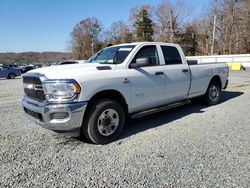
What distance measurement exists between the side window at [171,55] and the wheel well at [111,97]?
1641 millimetres

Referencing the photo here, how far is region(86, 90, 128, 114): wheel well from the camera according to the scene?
3842mm

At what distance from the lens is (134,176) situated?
115 inches

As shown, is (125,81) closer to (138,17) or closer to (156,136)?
(156,136)

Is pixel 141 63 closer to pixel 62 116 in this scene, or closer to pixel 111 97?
pixel 111 97

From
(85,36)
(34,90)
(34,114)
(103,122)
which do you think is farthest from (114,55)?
(85,36)

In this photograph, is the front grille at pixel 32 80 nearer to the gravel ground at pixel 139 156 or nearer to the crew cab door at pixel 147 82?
the gravel ground at pixel 139 156

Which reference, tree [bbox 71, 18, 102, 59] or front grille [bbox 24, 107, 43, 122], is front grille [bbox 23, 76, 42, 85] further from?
tree [bbox 71, 18, 102, 59]

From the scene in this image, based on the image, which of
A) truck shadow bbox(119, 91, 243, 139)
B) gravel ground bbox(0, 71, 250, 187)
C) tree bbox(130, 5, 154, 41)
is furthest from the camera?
tree bbox(130, 5, 154, 41)

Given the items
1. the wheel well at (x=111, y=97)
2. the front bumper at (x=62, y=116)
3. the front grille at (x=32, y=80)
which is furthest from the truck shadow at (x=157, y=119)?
the front grille at (x=32, y=80)

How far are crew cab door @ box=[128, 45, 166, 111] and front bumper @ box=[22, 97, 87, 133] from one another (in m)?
1.19

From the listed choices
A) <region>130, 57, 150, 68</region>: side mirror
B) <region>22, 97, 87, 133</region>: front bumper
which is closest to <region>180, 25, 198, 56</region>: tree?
<region>130, 57, 150, 68</region>: side mirror

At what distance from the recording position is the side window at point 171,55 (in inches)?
207

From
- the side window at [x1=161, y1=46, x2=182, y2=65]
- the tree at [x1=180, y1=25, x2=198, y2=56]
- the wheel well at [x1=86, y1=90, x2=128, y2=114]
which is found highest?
the tree at [x1=180, y1=25, x2=198, y2=56]

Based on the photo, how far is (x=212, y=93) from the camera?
6848mm
